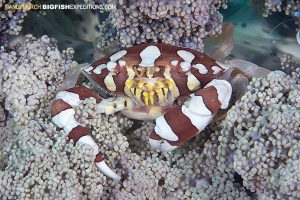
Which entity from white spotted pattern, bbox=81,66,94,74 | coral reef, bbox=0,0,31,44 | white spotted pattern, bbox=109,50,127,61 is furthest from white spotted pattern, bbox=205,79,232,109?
coral reef, bbox=0,0,31,44

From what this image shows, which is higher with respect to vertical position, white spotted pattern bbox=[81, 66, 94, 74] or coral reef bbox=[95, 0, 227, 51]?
coral reef bbox=[95, 0, 227, 51]

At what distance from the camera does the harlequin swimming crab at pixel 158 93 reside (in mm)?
2458

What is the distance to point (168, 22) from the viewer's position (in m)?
2.71

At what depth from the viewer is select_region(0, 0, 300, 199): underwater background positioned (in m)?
2.19

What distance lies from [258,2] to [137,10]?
1022 mm

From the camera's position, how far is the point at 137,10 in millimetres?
2629

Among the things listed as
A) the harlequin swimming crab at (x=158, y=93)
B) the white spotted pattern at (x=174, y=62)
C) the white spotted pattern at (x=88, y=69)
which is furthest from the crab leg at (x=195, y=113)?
the white spotted pattern at (x=88, y=69)

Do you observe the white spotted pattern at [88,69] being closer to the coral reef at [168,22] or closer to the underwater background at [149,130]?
the underwater background at [149,130]

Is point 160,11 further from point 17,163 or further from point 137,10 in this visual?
point 17,163

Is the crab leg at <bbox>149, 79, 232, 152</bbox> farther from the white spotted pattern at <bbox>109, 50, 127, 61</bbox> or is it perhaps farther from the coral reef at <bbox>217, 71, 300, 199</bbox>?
the white spotted pattern at <bbox>109, 50, 127, 61</bbox>

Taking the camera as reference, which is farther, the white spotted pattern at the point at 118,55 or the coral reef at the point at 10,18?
the coral reef at the point at 10,18

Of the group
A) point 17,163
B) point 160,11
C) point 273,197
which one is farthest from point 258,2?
point 17,163

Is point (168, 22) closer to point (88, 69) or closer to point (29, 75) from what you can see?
point (88, 69)

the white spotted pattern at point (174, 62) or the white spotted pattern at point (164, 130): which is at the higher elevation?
the white spotted pattern at point (174, 62)
